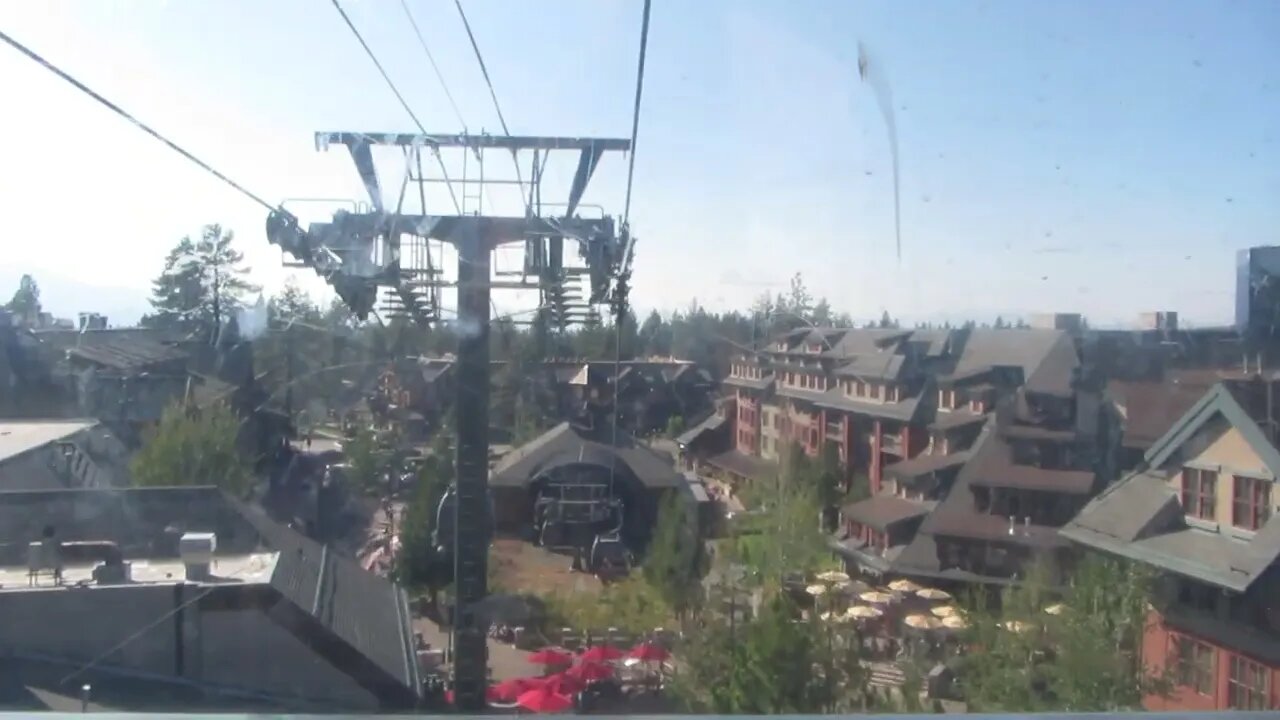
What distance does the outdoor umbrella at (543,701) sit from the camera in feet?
12.3

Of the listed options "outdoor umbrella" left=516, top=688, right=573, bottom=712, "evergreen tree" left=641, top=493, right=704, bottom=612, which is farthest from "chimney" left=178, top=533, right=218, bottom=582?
"evergreen tree" left=641, top=493, right=704, bottom=612

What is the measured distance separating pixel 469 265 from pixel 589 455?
1.07m

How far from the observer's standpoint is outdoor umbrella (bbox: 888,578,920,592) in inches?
189

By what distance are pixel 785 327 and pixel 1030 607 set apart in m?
1.59

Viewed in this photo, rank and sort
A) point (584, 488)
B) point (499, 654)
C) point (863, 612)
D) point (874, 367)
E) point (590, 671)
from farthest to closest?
point (874, 367)
point (584, 488)
point (863, 612)
point (499, 654)
point (590, 671)

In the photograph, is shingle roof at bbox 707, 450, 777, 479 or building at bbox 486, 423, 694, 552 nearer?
building at bbox 486, 423, 694, 552

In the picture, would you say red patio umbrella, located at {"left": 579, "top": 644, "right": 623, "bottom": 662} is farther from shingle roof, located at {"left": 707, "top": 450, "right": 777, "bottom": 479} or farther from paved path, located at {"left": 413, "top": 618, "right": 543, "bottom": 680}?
shingle roof, located at {"left": 707, "top": 450, "right": 777, "bottom": 479}

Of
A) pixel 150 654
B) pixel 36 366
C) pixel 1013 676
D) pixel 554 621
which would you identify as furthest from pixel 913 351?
pixel 36 366

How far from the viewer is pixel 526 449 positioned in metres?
4.86

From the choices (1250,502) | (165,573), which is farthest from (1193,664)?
(165,573)

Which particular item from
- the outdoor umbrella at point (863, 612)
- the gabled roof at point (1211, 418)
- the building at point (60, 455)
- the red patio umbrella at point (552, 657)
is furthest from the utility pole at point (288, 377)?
the gabled roof at point (1211, 418)

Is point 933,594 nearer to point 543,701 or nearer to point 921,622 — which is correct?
point 921,622

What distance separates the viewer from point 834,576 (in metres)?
4.61

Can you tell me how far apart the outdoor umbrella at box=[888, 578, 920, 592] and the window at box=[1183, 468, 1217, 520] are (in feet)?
3.95
